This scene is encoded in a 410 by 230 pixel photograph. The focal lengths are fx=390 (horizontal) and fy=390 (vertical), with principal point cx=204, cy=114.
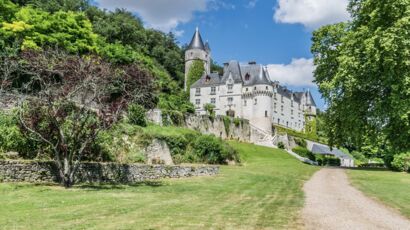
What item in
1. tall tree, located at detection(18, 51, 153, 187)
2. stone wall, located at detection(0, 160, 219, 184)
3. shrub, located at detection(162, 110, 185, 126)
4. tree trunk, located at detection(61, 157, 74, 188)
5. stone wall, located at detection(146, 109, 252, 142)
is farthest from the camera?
shrub, located at detection(162, 110, 185, 126)

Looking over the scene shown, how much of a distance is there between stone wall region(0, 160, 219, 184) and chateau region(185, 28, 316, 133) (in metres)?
45.4

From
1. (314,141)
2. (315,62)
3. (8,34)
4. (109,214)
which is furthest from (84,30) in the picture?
(314,141)

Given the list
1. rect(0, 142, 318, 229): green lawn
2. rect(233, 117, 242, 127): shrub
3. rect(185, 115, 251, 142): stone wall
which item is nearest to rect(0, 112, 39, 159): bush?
rect(0, 142, 318, 229): green lawn

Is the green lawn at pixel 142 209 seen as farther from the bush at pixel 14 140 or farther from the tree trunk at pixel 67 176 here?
the bush at pixel 14 140

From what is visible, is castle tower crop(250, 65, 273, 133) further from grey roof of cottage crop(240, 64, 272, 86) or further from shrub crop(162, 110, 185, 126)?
shrub crop(162, 110, 185, 126)

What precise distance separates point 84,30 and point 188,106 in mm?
19301

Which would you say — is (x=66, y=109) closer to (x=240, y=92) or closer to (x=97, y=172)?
(x=97, y=172)

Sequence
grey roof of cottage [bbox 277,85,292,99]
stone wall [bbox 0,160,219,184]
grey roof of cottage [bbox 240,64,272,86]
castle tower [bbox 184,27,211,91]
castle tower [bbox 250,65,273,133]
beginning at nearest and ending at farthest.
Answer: stone wall [bbox 0,160,219,184] < castle tower [bbox 250,65,273,133] < grey roof of cottage [bbox 240,64,272,86] < castle tower [bbox 184,27,211,91] < grey roof of cottage [bbox 277,85,292,99]

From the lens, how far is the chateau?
68.2 meters

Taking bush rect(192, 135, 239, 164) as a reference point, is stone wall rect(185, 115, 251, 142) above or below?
above

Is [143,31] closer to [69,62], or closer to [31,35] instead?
[31,35]

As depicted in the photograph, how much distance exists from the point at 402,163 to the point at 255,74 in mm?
35381

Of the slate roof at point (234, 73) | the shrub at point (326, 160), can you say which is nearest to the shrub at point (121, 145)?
the shrub at point (326, 160)

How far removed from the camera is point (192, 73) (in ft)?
243
